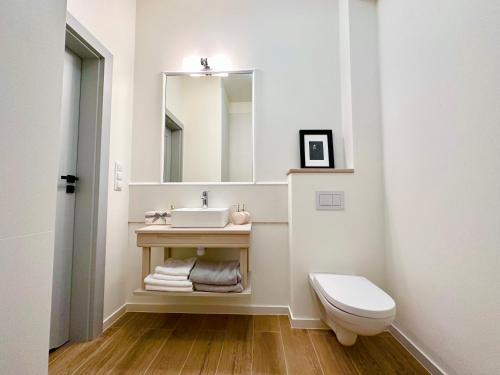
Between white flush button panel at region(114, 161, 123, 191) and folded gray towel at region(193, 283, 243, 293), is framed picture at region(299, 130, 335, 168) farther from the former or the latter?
white flush button panel at region(114, 161, 123, 191)

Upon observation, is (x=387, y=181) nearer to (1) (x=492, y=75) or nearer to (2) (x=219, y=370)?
(1) (x=492, y=75)

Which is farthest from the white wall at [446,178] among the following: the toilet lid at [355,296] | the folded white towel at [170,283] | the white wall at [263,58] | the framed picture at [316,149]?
the folded white towel at [170,283]

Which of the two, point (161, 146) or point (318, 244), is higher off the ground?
point (161, 146)

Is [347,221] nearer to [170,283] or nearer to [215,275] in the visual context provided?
[215,275]

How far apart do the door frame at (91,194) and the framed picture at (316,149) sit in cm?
148

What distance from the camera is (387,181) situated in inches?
65.0

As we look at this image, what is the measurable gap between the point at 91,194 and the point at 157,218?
474 mm

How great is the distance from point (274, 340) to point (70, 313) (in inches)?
52.2

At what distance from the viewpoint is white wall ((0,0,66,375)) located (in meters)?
0.55

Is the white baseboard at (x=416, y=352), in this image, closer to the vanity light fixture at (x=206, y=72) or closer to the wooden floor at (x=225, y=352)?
the wooden floor at (x=225, y=352)

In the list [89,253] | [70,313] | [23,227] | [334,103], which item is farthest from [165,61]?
[70,313]

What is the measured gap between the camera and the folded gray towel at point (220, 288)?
150 centimetres

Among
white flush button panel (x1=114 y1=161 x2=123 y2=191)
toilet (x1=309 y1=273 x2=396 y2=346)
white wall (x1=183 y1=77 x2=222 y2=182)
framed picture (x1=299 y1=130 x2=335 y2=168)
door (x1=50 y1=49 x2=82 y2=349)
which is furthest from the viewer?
white wall (x1=183 y1=77 x2=222 y2=182)

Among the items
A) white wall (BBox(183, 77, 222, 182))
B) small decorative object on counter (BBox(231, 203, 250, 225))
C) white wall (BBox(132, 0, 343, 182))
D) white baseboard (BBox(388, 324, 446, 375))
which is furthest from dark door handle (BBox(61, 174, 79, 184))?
white baseboard (BBox(388, 324, 446, 375))
